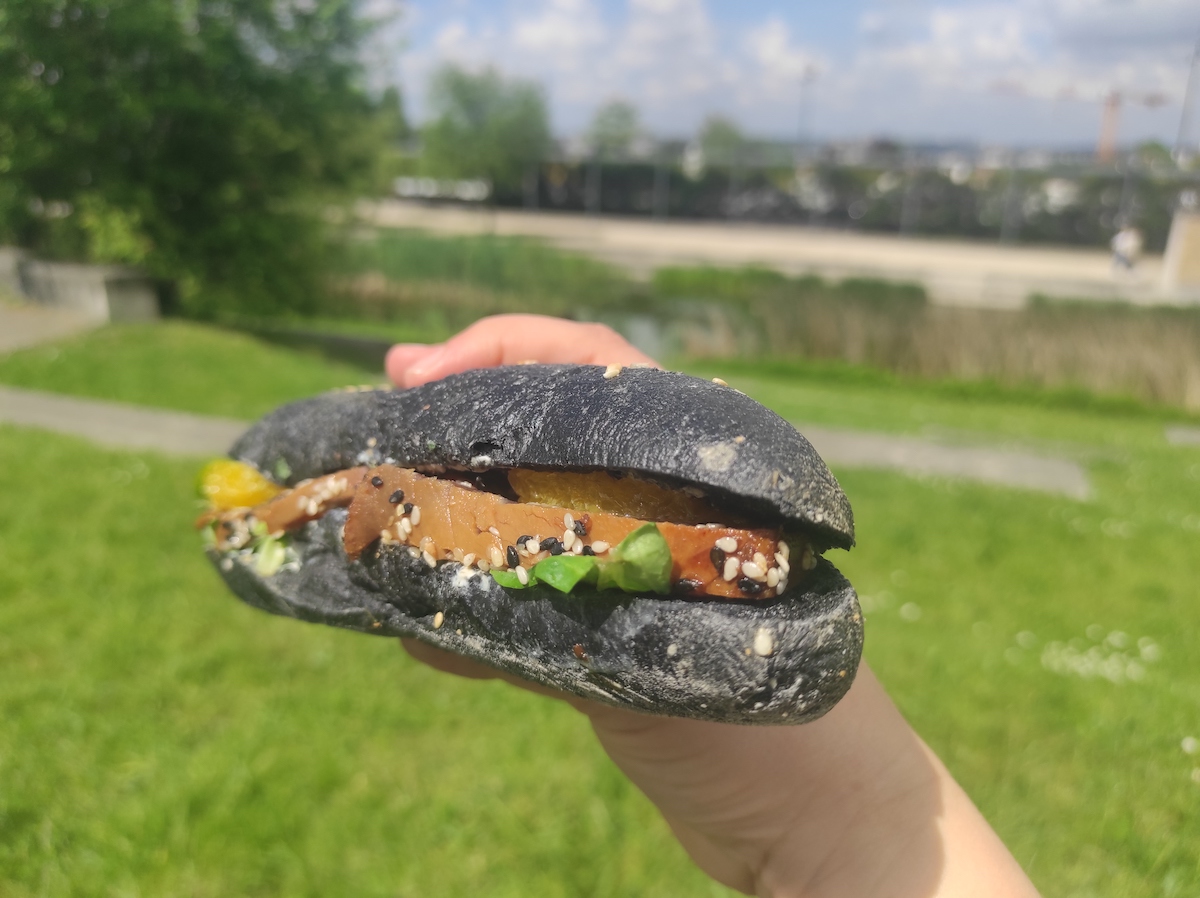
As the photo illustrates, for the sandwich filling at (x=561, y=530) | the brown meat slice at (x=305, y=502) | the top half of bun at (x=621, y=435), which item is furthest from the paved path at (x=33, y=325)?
the top half of bun at (x=621, y=435)

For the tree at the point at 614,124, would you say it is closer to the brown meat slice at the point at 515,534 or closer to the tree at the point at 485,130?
the tree at the point at 485,130

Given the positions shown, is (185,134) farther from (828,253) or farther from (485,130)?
(485,130)

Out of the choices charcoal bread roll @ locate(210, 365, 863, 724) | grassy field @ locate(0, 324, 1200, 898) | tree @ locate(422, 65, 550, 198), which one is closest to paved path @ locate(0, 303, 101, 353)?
grassy field @ locate(0, 324, 1200, 898)

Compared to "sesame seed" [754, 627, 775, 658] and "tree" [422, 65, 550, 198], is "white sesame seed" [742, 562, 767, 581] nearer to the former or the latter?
"sesame seed" [754, 627, 775, 658]

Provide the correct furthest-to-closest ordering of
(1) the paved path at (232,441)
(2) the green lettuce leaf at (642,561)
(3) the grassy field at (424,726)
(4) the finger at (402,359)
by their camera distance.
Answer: (1) the paved path at (232,441) < (3) the grassy field at (424,726) < (4) the finger at (402,359) < (2) the green lettuce leaf at (642,561)

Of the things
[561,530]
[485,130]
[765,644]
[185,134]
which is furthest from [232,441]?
[485,130]
